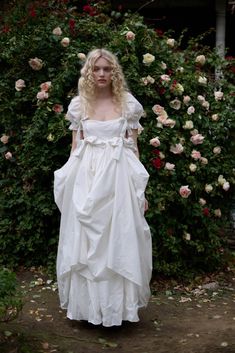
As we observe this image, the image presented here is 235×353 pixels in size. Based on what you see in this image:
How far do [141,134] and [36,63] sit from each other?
123 cm

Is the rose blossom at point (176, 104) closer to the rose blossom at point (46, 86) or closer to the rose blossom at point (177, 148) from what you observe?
the rose blossom at point (177, 148)

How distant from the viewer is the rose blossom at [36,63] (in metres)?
5.98

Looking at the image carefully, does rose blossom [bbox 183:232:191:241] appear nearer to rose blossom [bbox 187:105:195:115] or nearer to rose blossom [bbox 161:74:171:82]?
rose blossom [bbox 187:105:195:115]

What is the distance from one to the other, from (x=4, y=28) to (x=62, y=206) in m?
2.48

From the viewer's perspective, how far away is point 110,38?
6105mm

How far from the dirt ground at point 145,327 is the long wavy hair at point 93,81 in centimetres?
166

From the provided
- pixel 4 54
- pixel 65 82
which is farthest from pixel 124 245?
pixel 4 54

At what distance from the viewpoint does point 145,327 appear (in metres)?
4.84

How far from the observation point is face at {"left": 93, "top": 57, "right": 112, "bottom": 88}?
4586 mm

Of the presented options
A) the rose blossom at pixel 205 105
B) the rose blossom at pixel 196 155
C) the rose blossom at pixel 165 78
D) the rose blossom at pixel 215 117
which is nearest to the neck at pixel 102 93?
the rose blossom at pixel 165 78

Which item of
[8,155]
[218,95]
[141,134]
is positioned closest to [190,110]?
[218,95]

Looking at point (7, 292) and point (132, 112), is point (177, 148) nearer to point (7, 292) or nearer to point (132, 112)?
point (132, 112)

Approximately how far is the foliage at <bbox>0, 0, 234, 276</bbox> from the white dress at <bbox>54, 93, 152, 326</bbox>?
113 cm

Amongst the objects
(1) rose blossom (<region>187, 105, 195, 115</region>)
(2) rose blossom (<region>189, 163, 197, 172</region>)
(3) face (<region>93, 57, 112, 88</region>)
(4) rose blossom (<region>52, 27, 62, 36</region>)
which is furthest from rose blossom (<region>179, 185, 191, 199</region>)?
(4) rose blossom (<region>52, 27, 62, 36</region>)
